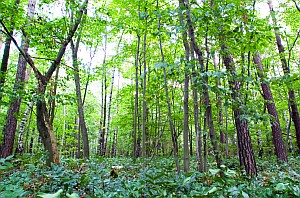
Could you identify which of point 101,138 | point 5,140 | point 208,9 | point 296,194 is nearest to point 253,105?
point 208,9

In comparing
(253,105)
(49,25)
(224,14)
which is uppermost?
(49,25)

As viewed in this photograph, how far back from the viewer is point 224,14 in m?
3.34

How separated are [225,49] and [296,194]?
230cm

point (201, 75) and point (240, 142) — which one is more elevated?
point (201, 75)

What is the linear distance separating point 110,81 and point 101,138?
4768 millimetres

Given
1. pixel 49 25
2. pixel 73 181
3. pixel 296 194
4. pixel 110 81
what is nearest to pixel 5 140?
pixel 49 25

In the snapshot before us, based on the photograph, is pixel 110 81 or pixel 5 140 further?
pixel 110 81

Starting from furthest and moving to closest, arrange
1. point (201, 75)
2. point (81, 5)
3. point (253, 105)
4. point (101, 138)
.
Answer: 1. point (101, 138)
2. point (81, 5)
3. point (253, 105)
4. point (201, 75)

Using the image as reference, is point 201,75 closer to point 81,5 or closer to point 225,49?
point 225,49

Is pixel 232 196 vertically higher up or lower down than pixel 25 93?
lower down

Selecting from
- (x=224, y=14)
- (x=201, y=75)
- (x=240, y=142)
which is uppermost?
(x=224, y=14)

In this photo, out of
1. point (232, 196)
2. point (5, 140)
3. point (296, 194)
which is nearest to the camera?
point (296, 194)

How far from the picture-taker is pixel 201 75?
2.68 meters

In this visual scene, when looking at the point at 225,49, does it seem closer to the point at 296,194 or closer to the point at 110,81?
the point at 296,194
